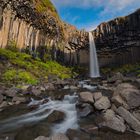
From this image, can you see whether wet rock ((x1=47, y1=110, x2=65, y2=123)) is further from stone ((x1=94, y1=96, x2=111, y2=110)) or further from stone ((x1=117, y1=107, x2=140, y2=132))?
stone ((x1=117, y1=107, x2=140, y2=132))

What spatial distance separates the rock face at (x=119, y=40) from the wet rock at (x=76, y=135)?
124 ft

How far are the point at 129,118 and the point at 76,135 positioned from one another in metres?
2.68

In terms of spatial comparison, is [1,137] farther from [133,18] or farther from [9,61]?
[133,18]

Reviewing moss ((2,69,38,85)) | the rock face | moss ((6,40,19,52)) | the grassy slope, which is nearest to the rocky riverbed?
moss ((2,69,38,85))

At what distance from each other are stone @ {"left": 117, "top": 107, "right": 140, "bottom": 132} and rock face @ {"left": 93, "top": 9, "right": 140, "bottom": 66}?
36.1 metres

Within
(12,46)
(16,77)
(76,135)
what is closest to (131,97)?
(76,135)

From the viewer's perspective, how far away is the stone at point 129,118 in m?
8.34

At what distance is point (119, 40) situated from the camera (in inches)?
1724

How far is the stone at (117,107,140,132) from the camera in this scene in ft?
27.4

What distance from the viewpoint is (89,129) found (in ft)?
28.1

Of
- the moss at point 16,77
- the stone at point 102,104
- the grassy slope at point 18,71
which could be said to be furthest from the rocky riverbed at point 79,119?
the grassy slope at point 18,71

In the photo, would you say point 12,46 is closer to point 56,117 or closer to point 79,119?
point 56,117

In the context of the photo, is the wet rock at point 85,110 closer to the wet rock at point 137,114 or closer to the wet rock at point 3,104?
the wet rock at point 137,114

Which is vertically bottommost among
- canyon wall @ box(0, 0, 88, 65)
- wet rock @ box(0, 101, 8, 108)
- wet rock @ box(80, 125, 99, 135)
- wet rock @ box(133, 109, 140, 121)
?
wet rock @ box(80, 125, 99, 135)
